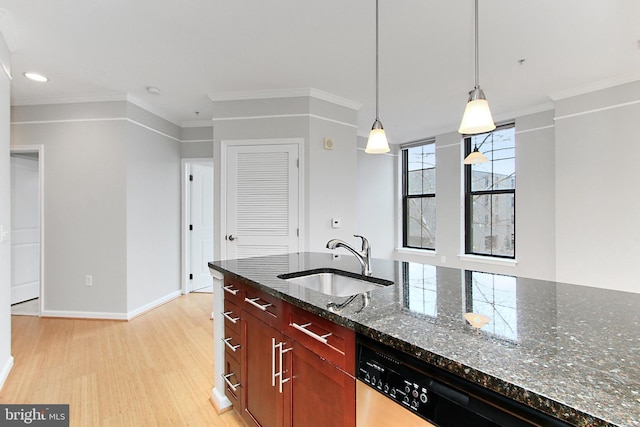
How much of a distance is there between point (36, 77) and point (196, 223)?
97.5 inches

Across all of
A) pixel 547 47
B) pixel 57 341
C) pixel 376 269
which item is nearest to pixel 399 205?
pixel 547 47

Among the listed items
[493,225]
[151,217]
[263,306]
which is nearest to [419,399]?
[263,306]

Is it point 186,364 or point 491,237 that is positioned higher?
point 491,237

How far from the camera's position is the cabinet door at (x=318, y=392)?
3.30 ft

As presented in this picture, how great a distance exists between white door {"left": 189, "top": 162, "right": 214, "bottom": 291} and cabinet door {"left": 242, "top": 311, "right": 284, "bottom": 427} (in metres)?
3.44

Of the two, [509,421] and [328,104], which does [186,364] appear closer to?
[509,421]

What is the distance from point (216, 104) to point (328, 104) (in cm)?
131

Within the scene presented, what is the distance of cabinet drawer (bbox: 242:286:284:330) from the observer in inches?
53.9

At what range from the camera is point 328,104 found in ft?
11.8

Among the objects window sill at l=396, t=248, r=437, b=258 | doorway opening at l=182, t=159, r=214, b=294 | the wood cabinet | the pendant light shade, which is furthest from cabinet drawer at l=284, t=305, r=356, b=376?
window sill at l=396, t=248, r=437, b=258

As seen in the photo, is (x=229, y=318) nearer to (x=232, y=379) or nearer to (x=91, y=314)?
(x=232, y=379)

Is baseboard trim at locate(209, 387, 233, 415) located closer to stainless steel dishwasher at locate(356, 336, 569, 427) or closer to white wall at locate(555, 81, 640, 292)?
stainless steel dishwasher at locate(356, 336, 569, 427)

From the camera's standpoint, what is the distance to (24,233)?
4125mm

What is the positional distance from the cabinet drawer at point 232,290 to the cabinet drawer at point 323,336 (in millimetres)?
503
